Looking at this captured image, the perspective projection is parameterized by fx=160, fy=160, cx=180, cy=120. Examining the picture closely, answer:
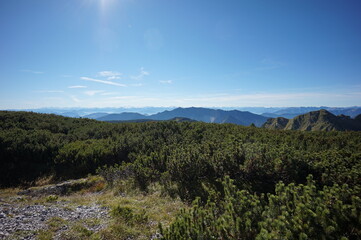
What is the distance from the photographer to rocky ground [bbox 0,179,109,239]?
7.76 meters

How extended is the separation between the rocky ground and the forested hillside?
4.85m

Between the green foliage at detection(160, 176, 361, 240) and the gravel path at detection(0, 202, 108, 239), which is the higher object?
the green foliage at detection(160, 176, 361, 240)

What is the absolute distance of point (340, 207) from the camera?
5.16 metres

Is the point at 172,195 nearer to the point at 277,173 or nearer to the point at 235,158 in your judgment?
the point at 235,158

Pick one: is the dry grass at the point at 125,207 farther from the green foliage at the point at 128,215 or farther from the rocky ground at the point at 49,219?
the rocky ground at the point at 49,219

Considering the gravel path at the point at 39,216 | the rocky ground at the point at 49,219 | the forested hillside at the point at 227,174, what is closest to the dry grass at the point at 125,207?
the rocky ground at the point at 49,219

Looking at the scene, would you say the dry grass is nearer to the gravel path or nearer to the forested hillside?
the gravel path

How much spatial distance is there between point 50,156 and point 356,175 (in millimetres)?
32426

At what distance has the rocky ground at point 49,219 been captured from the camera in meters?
7.76

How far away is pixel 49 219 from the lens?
9.27 meters

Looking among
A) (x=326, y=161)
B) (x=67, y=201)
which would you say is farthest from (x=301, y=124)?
(x=67, y=201)

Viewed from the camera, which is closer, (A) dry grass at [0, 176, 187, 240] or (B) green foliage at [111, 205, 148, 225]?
(A) dry grass at [0, 176, 187, 240]

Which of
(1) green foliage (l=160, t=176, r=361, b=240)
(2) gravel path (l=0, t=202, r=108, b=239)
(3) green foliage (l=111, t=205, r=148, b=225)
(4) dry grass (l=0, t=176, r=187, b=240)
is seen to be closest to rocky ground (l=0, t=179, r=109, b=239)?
(2) gravel path (l=0, t=202, r=108, b=239)

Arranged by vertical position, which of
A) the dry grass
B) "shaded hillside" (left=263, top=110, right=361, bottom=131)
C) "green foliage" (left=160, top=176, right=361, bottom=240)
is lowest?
"shaded hillside" (left=263, top=110, right=361, bottom=131)
